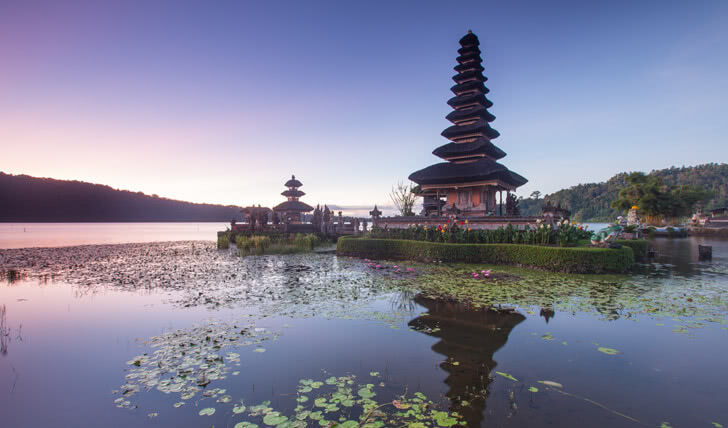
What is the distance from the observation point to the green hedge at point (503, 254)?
1221 centimetres

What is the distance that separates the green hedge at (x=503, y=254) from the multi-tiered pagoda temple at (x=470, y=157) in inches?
411

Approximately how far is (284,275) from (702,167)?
157 meters

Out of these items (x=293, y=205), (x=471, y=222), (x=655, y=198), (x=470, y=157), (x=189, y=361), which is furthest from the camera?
(x=293, y=205)

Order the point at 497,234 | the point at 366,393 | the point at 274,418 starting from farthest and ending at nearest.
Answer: the point at 497,234, the point at 366,393, the point at 274,418

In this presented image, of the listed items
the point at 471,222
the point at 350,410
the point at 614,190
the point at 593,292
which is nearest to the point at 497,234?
the point at 471,222

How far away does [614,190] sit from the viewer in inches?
4284

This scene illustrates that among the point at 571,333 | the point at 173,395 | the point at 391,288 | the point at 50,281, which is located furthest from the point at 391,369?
the point at 50,281

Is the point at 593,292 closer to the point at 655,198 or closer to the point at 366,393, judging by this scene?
the point at 366,393

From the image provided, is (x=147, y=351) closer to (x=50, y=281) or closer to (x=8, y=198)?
(x=50, y=281)

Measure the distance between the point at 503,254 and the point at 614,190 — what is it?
12421cm

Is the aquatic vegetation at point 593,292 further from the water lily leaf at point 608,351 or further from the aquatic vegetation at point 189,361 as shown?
the aquatic vegetation at point 189,361

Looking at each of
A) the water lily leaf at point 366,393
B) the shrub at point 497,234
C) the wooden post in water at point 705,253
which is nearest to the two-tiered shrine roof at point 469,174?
the shrub at point 497,234

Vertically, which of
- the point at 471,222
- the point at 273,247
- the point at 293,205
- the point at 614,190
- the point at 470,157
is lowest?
the point at 273,247

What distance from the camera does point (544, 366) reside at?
4703 mm
